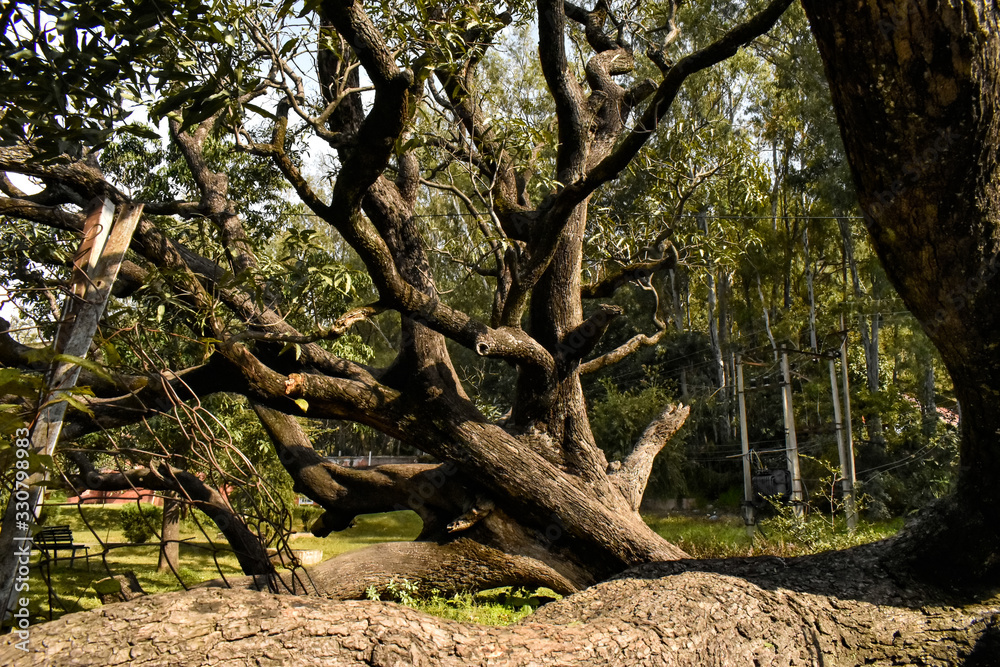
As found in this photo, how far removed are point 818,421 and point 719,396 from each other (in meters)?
2.85

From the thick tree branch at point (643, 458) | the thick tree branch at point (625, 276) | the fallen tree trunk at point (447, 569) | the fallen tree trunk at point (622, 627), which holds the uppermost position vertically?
the thick tree branch at point (625, 276)

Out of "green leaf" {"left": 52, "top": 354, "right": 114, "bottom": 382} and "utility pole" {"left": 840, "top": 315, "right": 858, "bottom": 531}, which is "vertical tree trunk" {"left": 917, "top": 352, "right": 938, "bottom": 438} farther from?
"green leaf" {"left": 52, "top": 354, "right": 114, "bottom": 382}

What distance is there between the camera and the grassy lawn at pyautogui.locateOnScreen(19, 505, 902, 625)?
5.26 m

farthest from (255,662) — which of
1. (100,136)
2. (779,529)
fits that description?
(779,529)

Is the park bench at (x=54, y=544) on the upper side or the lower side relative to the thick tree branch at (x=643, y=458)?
lower

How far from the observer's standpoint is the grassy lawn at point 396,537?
526 cm

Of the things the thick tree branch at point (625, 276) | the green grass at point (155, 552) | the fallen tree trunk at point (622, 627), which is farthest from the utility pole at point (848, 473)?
the green grass at point (155, 552)

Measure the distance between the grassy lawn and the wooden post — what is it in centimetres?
16

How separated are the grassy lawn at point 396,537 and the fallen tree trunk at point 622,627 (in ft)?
0.63

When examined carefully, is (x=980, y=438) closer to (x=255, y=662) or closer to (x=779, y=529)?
(x=255, y=662)

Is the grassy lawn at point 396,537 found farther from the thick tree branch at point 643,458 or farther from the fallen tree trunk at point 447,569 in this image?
the thick tree branch at point 643,458

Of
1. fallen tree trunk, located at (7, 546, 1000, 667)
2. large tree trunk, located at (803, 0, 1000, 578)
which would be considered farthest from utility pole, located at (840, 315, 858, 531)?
large tree trunk, located at (803, 0, 1000, 578)

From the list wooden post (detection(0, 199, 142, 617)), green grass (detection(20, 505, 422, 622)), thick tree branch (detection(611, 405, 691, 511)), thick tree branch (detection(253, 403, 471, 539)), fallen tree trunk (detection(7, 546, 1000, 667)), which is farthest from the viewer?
green grass (detection(20, 505, 422, 622))

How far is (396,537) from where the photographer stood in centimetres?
1750
